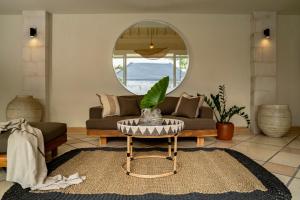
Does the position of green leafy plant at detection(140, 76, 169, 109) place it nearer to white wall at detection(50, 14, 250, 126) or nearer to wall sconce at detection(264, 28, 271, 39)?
white wall at detection(50, 14, 250, 126)

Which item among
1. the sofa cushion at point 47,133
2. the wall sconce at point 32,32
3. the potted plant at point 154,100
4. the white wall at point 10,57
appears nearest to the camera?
the sofa cushion at point 47,133

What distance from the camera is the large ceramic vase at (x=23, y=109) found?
423 centimetres

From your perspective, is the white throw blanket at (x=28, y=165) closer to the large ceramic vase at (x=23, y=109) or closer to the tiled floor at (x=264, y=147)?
the tiled floor at (x=264, y=147)

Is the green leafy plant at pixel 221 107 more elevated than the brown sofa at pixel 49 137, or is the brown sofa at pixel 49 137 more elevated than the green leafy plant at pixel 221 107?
the green leafy plant at pixel 221 107

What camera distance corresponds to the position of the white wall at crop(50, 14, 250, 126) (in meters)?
4.85

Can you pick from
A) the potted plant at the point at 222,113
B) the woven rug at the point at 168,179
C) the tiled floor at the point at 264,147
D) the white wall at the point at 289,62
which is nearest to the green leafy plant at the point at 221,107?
the potted plant at the point at 222,113

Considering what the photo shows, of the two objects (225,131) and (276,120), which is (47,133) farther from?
(276,120)

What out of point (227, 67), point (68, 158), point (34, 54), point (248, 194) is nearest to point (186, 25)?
point (227, 67)

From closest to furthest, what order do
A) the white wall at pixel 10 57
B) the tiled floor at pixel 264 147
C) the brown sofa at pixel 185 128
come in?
the tiled floor at pixel 264 147, the brown sofa at pixel 185 128, the white wall at pixel 10 57

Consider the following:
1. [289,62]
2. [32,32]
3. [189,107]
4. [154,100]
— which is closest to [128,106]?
[189,107]

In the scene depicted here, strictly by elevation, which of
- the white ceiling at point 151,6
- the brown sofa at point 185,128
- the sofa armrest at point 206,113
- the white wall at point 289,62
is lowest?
the brown sofa at point 185,128

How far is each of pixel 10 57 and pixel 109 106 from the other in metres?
2.52

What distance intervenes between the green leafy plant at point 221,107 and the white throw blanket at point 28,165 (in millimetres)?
2960

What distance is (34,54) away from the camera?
470 cm
